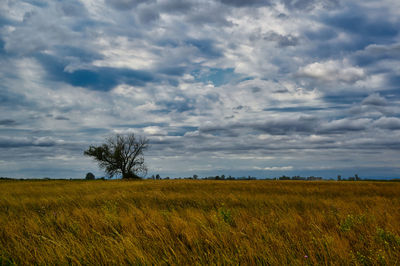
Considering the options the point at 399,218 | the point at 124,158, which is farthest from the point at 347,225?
the point at 124,158

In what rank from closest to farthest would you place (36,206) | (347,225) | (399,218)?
(347,225) → (399,218) → (36,206)

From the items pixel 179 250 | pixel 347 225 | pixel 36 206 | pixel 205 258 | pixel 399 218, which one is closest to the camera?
pixel 205 258

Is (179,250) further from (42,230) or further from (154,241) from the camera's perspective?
(42,230)

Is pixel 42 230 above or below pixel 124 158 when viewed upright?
below

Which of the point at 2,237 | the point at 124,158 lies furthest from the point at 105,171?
the point at 2,237

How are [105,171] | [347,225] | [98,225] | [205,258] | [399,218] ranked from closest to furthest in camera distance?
[205,258] → [347,225] → [98,225] → [399,218] → [105,171]

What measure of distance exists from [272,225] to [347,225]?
1.47 meters

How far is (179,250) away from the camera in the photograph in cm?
418

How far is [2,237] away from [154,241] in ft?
11.3

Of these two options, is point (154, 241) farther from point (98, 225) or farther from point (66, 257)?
point (98, 225)

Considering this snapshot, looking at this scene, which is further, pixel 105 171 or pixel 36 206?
pixel 105 171

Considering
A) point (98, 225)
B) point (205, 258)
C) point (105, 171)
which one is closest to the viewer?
point (205, 258)

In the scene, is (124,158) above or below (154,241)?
above

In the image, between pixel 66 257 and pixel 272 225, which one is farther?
pixel 272 225
